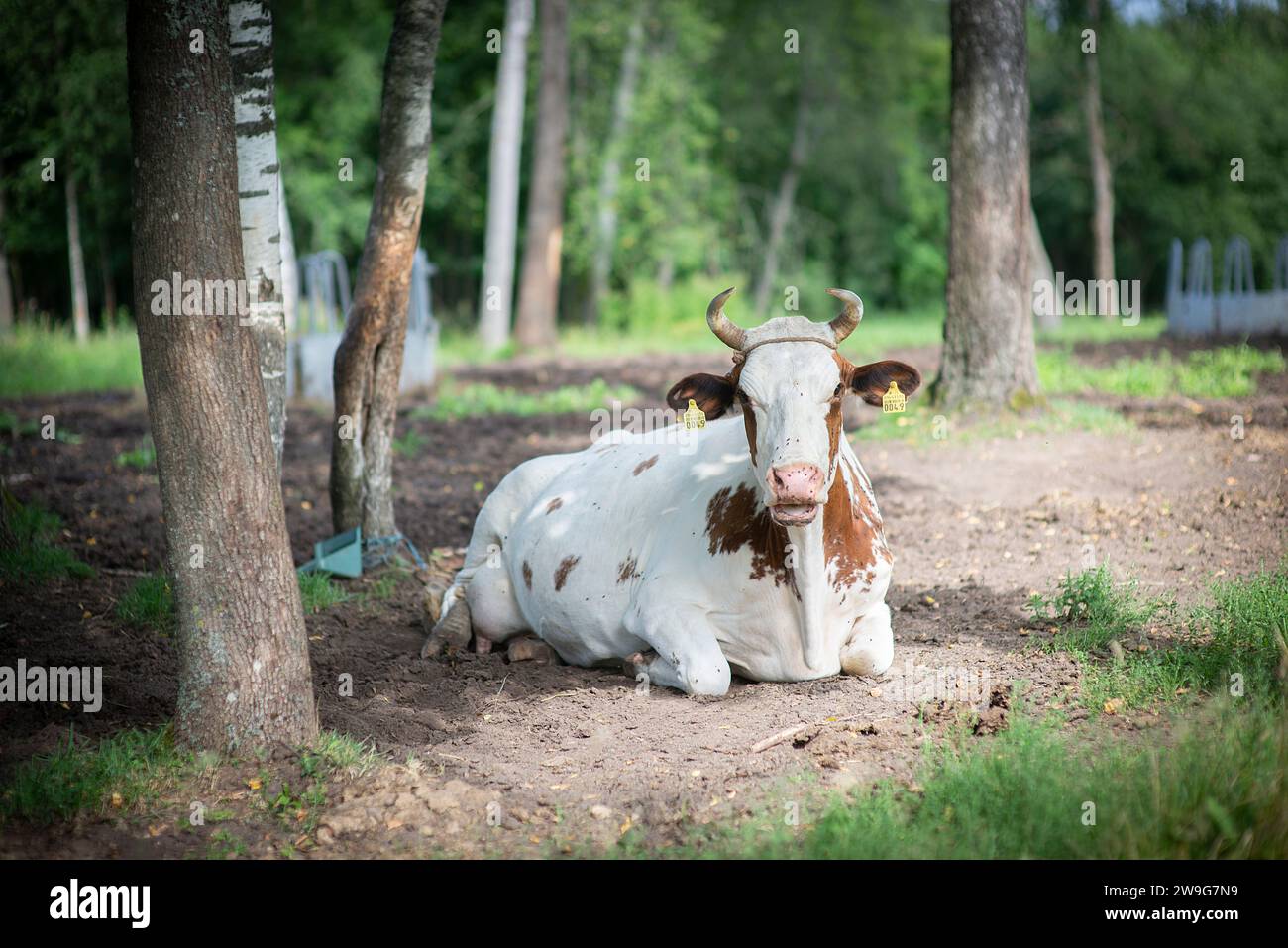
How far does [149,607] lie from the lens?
648cm

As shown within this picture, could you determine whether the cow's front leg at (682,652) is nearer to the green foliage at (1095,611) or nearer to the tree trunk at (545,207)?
the green foliage at (1095,611)

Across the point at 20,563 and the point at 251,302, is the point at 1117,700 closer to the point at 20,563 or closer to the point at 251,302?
the point at 251,302

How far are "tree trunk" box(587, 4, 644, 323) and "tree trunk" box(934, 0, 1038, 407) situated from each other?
58.6 feet

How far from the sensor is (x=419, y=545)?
8539 mm

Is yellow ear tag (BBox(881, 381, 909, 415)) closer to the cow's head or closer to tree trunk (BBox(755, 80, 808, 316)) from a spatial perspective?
the cow's head

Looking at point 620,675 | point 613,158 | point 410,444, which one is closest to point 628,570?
point 620,675

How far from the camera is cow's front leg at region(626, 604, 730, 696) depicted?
17.5 feet

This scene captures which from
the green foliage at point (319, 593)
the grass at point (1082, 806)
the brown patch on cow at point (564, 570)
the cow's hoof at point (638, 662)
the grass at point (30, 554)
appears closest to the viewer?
the grass at point (1082, 806)

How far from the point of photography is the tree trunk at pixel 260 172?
258 inches

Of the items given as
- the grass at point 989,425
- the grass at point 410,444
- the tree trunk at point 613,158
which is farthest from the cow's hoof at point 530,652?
the tree trunk at point 613,158

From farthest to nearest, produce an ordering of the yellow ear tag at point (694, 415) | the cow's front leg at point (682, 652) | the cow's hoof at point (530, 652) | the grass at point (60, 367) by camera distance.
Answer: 1. the grass at point (60, 367)
2. the cow's hoof at point (530, 652)
3. the yellow ear tag at point (694, 415)
4. the cow's front leg at point (682, 652)

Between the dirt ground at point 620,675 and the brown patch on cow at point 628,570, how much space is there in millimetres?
496

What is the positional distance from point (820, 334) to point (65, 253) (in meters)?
34.6

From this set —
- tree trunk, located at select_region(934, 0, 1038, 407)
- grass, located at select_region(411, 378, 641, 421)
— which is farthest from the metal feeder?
grass, located at select_region(411, 378, 641, 421)
